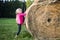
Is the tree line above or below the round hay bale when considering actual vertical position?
below

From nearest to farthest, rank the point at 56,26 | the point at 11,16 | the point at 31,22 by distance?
the point at 56,26 → the point at 31,22 → the point at 11,16

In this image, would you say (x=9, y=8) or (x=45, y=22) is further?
(x=9, y=8)

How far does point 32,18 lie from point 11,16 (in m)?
12.2

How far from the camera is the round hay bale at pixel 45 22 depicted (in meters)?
2.05

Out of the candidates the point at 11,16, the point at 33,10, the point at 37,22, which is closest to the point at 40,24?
the point at 37,22

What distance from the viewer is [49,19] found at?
2.10 meters

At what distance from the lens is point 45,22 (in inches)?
83.0

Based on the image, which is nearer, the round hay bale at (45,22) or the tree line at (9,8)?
the round hay bale at (45,22)

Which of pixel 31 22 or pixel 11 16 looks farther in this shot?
pixel 11 16

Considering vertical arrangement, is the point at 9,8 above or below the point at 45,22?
below

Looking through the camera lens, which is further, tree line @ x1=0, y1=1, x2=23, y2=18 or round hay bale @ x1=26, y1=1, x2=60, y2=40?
tree line @ x1=0, y1=1, x2=23, y2=18

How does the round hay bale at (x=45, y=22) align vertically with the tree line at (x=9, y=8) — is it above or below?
above

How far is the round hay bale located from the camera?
2.05 meters

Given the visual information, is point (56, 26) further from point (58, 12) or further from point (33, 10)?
point (33, 10)
